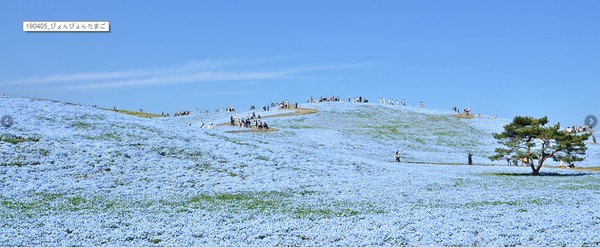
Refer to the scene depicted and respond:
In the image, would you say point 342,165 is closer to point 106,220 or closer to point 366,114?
point 106,220

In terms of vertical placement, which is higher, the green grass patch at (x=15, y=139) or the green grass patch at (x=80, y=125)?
the green grass patch at (x=80, y=125)

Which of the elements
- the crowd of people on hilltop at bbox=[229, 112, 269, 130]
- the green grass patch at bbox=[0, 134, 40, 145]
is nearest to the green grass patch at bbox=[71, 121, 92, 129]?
the green grass patch at bbox=[0, 134, 40, 145]

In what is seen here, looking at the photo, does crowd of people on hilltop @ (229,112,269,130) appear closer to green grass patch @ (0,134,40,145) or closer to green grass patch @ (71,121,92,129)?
green grass patch @ (71,121,92,129)

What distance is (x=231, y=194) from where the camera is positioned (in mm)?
35594

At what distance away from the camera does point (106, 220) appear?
25719 mm

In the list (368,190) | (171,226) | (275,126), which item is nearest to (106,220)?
(171,226)

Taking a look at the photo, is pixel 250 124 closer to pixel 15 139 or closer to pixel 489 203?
pixel 15 139

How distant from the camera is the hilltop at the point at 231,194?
74.4ft

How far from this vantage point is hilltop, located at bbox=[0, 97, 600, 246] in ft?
74.4

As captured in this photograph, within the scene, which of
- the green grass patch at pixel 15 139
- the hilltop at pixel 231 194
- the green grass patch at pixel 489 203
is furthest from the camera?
the green grass patch at pixel 15 139

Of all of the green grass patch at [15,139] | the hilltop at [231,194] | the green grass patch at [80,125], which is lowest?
the hilltop at [231,194]

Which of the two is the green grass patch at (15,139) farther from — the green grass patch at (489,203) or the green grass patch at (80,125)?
the green grass patch at (489,203)

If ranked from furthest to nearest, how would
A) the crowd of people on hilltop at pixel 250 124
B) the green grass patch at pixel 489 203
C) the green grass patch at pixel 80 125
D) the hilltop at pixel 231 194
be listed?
the crowd of people on hilltop at pixel 250 124, the green grass patch at pixel 80 125, the green grass patch at pixel 489 203, the hilltop at pixel 231 194

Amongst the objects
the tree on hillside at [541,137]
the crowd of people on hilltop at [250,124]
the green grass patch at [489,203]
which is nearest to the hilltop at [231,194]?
the green grass patch at [489,203]
